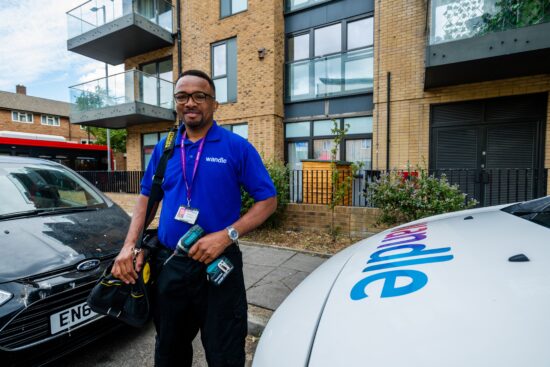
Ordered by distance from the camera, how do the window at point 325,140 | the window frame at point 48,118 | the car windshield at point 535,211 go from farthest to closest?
the window frame at point 48,118
the window at point 325,140
the car windshield at point 535,211

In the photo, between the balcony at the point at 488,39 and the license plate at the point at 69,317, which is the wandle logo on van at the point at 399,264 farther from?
the balcony at the point at 488,39

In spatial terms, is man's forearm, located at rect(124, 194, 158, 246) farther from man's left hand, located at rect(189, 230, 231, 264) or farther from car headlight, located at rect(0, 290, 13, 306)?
car headlight, located at rect(0, 290, 13, 306)

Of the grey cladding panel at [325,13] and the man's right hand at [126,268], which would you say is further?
the grey cladding panel at [325,13]

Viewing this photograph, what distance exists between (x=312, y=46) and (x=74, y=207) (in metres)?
8.44

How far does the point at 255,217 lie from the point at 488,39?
20.4 ft

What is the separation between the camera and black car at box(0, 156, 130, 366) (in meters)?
1.79

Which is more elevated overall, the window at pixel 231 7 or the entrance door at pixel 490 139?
the window at pixel 231 7

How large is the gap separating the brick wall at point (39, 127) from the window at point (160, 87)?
24481 millimetres

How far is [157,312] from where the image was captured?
1724mm

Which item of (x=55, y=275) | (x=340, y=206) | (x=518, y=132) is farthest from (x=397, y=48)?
(x=55, y=275)

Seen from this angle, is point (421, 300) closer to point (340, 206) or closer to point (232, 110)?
point (340, 206)

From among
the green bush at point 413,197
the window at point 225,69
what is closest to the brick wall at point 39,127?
the window at point 225,69

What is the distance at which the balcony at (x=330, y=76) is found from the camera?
8531 mm

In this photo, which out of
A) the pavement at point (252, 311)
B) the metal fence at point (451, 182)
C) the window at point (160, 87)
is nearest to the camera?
the pavement at point (252, 311)
